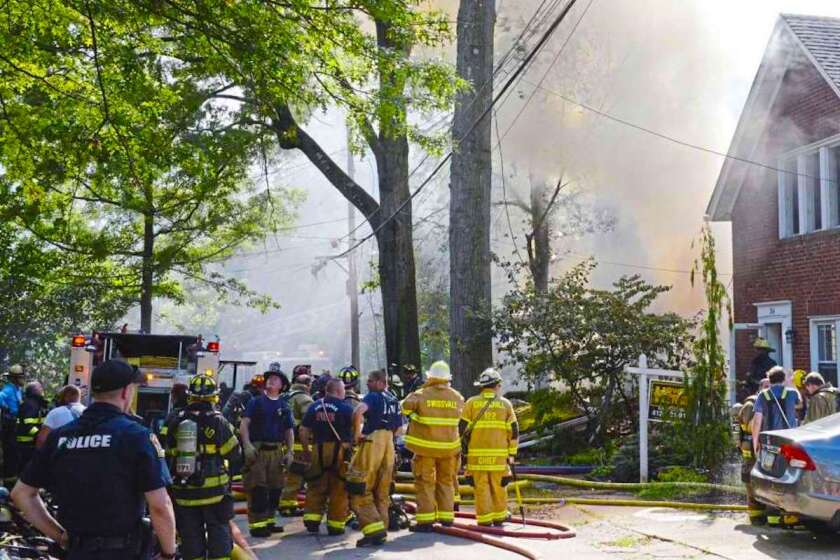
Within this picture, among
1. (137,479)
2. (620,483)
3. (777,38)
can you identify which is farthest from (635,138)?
(137,479)

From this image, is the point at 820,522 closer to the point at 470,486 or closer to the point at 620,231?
the point at 470,486

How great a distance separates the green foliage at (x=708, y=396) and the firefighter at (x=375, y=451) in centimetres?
445

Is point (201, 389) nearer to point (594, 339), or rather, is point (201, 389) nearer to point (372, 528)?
point (372, 528)

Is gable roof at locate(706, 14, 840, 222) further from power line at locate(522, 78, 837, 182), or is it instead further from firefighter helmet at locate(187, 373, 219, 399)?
firefighter helmet at locate(187, 373, 219, 399)

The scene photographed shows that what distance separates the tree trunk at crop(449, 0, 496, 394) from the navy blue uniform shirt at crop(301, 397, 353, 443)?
6.71 meters

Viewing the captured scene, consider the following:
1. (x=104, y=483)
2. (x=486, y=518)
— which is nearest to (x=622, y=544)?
(x=486, y=518)

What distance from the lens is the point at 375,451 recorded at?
384 inches

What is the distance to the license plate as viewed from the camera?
29.2 ft

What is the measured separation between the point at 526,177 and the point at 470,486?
77.8 feet

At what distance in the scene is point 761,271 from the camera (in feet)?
58.6

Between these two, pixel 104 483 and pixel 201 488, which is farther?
pixel 201 488

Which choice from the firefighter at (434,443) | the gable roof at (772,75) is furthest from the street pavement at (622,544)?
the gable roof at (772,75)

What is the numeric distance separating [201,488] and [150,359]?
9.15 m

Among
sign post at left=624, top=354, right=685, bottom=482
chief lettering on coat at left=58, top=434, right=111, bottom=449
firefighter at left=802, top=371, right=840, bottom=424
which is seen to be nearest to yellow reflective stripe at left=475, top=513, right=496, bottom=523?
sign post at left=624, top=354, right=685, bottom=482
